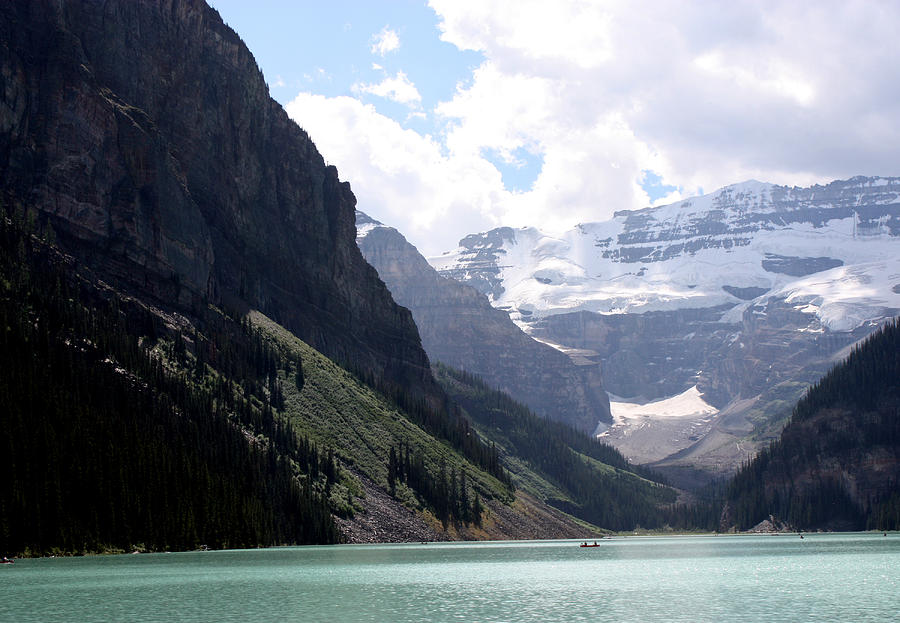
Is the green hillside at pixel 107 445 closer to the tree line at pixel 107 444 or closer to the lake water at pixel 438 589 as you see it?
the tree line at pixel 107 444

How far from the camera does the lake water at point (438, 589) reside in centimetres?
7631

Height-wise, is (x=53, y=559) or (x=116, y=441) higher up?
(x=116, y=441)

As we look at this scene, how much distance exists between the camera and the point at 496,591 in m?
96.9

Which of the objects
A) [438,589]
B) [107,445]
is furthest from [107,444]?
[438,589]

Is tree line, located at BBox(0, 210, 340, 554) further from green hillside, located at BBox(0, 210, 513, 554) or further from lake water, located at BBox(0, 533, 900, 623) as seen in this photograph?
lake water, located at BBox(0, 533, 900, 623)

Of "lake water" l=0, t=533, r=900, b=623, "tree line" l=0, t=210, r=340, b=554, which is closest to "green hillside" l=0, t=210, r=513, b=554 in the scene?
"tree line" l=0, t=210, r=340, b=554

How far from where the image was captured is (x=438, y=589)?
98875 mm

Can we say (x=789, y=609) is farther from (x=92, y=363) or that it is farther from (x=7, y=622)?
(x=92, y=363)

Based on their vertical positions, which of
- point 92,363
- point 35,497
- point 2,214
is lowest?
point 35,497

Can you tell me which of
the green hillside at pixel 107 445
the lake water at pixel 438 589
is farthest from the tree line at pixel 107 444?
the lake water at pixel 438 589

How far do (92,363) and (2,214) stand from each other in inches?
1487

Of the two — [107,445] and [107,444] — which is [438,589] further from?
[107,444]

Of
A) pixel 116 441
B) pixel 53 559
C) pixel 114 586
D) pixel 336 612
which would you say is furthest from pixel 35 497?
pixel 336 612

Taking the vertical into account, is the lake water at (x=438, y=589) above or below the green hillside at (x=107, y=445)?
below
